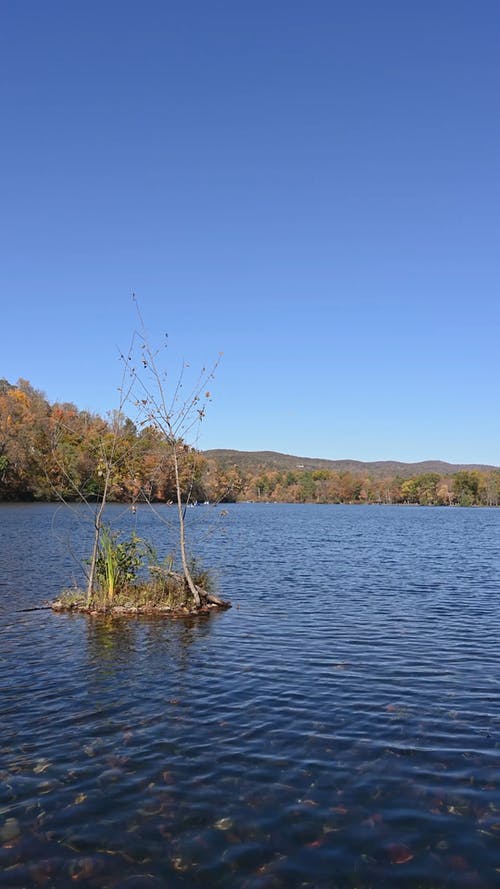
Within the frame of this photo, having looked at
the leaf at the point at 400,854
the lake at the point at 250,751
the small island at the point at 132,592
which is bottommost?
the leaf at the point at 400,854

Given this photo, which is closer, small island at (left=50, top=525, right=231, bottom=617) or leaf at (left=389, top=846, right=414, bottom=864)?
leaf at (left=389, top=846, right=414, bottom=864)

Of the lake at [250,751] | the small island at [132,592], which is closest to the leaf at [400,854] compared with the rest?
the lake at [250,751]

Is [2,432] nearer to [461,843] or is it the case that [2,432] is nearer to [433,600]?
[433,600]

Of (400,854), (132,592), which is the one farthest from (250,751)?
(132,592)

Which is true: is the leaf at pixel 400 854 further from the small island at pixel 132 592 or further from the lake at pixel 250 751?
the small island at pixel 132 592

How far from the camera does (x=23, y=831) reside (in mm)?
6441

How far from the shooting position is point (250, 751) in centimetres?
848

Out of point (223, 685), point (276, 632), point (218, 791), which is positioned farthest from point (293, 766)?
point (276, 632)

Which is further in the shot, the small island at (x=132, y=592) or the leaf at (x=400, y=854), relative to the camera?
the small island at (x=132, y=592)

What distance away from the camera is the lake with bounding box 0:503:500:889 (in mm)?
6000

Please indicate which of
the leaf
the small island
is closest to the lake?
the leaf

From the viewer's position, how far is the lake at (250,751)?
600 cm

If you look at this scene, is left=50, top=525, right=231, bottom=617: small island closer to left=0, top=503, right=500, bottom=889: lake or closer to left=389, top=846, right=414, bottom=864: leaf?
left=0, top=503, right=500, bottom=889: lake

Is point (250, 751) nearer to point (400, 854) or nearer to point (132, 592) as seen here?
point (400, 854)
